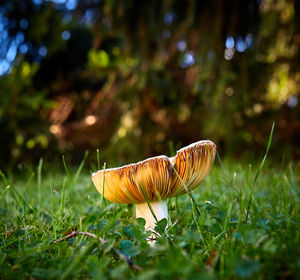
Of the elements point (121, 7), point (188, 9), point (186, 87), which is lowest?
point (186, 87)

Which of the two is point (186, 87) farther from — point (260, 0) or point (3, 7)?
point (3, 7)

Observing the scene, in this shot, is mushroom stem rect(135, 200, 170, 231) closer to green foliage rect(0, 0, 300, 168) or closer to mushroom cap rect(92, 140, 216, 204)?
mushroom cap rect(92, 140, 216, 204)

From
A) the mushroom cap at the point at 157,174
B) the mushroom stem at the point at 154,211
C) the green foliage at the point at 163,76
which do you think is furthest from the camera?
the green foliage at the point at 163,76

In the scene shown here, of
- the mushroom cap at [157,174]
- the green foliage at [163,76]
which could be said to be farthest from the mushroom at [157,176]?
the green foliage at [163,76]

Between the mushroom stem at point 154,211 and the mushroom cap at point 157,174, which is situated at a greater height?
the mushroom cap at point 157,174

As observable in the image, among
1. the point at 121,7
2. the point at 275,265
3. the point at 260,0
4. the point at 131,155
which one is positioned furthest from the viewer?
the point at 131,155

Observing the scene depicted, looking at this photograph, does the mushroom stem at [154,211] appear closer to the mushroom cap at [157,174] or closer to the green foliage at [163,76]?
the mushroom cap at [157,174]

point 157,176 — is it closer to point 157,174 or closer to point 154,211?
point 157,174

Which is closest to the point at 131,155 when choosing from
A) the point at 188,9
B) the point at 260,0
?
the point at 188,9

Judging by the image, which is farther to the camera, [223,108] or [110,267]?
[223,108]
